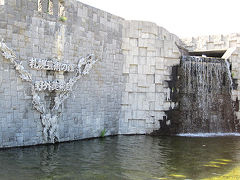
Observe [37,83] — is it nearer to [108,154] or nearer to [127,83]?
[108,154]

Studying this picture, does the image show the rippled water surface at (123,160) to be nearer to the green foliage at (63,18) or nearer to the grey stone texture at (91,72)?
the grey stone texture at (91,72)

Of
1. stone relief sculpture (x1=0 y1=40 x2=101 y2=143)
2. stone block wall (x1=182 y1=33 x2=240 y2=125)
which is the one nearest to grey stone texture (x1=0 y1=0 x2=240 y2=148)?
stone relief sculpture (x1=0 y1=40 x2=101 y2=143)

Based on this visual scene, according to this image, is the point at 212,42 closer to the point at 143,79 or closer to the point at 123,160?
the point at 143,79

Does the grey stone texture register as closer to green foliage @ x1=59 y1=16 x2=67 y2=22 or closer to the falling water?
green foliage @ x1=59 y1=16 x2=67 y2=22

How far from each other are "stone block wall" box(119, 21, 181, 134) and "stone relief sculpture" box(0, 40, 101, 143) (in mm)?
2648

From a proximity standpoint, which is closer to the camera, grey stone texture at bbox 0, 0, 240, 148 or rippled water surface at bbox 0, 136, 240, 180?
rippled water surface at bbox 0, 136, 240, 180

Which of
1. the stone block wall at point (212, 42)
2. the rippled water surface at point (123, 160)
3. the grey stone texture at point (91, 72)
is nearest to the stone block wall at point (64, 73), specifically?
the grey stone texture at point (91, 72)

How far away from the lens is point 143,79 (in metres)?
12.8

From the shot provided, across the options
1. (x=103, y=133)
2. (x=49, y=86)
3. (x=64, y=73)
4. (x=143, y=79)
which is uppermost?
(x=64, y=73)

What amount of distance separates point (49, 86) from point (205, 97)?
6.84 meters

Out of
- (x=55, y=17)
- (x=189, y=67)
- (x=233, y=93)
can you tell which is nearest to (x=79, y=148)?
(x=55, y=17)

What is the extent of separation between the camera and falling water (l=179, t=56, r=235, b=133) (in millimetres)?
13023

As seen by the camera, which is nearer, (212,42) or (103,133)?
(103,133)

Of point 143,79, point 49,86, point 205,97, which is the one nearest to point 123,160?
point 49,86
